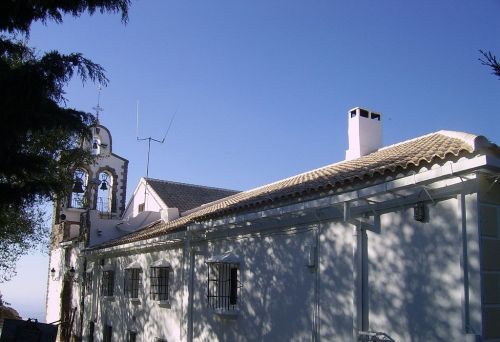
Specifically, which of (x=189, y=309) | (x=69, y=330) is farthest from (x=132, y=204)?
(x=189, y=309)

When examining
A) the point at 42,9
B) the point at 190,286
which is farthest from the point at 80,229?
the point at 42,9

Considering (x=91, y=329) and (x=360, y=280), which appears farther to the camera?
(x=91, y=329)

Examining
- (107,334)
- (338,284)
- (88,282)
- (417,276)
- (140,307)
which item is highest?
(417,276)

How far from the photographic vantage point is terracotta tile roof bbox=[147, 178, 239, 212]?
22.6 m

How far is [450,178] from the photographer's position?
22.7 feet

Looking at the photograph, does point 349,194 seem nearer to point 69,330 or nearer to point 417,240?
point 417,240

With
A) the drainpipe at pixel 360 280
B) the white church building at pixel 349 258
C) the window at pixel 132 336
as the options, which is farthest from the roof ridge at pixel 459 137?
the window at pixel 132 336

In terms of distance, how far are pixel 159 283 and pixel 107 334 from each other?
16.4ft

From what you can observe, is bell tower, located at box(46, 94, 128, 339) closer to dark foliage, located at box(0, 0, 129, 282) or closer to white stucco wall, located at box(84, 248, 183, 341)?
white stucco wall, located at box(84, 248, 183, 341)

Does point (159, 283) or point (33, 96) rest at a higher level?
point (33, 96)

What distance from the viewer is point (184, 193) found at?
2442cm

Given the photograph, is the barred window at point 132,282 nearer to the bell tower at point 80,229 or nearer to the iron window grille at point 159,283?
the iron window grille at point 159,283

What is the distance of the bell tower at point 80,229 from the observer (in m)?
21.9

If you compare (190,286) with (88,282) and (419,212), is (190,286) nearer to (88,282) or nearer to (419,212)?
(419,212)
